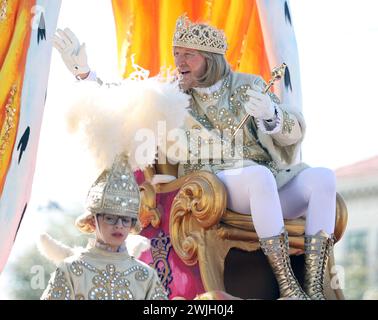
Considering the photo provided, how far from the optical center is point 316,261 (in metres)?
4.67

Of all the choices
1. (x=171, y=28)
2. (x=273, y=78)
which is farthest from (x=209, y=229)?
(x=171, y=28)

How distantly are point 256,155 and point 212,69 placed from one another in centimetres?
40

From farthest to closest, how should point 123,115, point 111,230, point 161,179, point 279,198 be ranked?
point 161,179
point 279,198
point 123,115
point 111,230

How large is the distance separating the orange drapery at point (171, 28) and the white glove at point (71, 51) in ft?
2.42

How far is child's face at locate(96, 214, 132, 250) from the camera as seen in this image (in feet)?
13.3

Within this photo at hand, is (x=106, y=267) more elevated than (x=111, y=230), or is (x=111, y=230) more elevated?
(x=111, y=230)

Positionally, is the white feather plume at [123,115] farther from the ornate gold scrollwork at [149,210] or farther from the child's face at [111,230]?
the ornate gold scrollwork at [149,210]

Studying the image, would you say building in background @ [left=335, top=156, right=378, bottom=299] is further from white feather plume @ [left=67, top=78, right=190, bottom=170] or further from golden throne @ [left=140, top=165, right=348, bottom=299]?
white feather plume @ [left=67, top=78, right=190, bottom=170]

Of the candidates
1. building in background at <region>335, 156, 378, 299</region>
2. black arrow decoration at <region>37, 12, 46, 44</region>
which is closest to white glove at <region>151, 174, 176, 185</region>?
black arrow decoration at <region>37, 12, 46, 44</region>

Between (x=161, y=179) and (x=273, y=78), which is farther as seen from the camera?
(x=161, y=179)

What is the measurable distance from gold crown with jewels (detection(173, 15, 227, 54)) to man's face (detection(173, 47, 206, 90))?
25 mm

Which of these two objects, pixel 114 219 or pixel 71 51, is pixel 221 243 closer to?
pixel 114 219

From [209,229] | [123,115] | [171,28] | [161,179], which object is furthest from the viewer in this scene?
[171,28]

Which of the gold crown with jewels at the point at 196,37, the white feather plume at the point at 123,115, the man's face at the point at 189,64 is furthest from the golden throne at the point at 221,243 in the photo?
the gold crown with jewels at the point at 196,37
